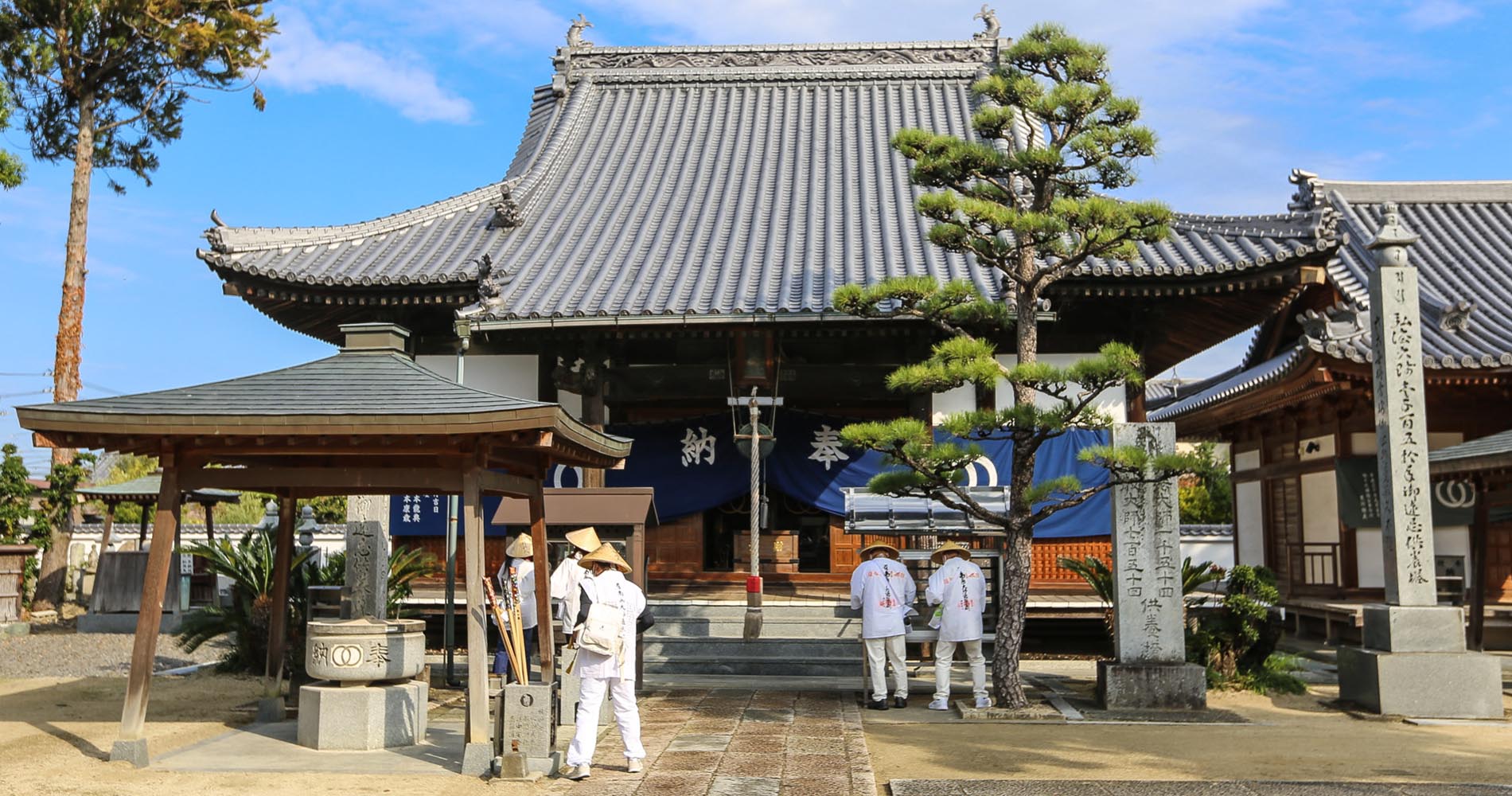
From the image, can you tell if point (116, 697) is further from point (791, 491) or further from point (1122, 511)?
point (1122, 511)

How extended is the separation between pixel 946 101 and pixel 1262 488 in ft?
27.0

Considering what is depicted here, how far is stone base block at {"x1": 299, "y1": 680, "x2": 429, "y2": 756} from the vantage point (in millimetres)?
7988

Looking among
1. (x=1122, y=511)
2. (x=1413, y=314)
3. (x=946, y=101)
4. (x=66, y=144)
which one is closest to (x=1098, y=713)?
(x=1122, y=511)

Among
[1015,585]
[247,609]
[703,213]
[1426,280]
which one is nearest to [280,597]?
[247,609]

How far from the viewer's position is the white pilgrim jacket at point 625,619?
7.32 metres

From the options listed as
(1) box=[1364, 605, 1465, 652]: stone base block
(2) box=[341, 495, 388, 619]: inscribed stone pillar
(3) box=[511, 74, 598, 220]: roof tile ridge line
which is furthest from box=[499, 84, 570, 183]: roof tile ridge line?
(1) box=[1364, 605, 1465, 652]: stone base block

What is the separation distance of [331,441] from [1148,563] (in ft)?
22.6

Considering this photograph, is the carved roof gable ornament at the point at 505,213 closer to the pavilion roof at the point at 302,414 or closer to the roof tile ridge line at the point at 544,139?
the roof tile ridge line at the point at 544,139

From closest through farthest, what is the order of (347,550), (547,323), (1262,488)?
1. (347,550)
2. (547,323)
3. (1262,488)

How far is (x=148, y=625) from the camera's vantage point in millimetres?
7785

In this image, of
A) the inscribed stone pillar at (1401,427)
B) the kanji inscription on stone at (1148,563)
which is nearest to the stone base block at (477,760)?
the kanji inscription on stone at (1148,563)

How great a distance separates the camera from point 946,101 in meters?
19.8

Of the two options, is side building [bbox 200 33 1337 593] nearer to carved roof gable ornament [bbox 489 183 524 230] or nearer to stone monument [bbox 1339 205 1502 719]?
carved roof gable ornament [bbox 489 183 524 230]

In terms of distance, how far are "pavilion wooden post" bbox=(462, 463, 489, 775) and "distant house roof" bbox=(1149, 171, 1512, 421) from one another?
9.56 meters
